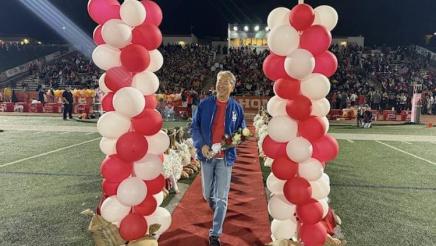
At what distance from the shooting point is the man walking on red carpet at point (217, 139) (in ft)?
15.1

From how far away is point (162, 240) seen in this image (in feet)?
16.0

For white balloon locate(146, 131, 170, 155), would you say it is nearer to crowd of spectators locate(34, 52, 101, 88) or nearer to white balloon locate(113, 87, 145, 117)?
white balloon locate(113, 87, 145, 117)

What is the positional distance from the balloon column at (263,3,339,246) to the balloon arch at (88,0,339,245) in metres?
0.01

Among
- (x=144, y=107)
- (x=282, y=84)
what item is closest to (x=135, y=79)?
(x=144, y=107)

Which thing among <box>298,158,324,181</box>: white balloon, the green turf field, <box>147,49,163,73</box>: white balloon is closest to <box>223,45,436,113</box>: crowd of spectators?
the green turf field

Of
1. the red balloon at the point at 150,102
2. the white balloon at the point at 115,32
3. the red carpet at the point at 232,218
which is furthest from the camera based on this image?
the red carpet at the point at 232,218

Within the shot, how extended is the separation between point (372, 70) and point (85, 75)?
86.3 feet

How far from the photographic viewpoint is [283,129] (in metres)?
4.31

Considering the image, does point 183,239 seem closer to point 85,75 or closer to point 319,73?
point 319,73

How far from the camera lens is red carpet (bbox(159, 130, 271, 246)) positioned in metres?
4.93

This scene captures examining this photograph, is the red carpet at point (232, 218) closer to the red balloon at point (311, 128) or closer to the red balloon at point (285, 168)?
the red balloon at point (285, 168)

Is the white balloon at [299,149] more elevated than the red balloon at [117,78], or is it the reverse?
the red balloon at [117,78]

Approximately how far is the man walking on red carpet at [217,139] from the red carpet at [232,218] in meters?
0.45

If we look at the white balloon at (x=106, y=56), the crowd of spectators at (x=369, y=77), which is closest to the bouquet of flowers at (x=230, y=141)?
the white balloon at (x=106, y=56)
